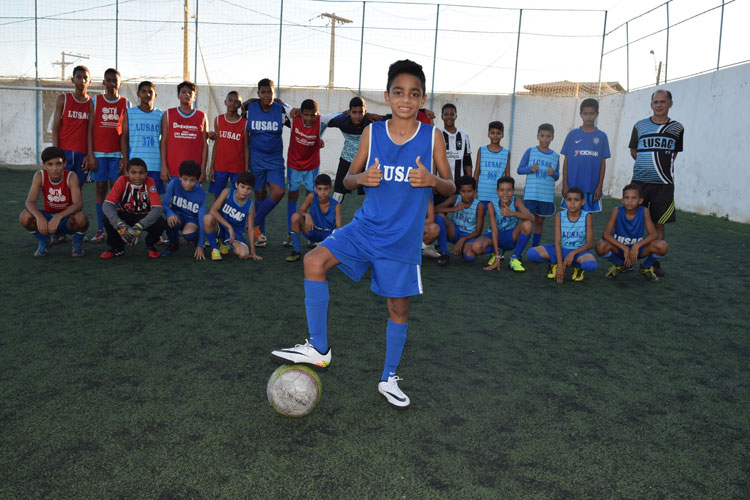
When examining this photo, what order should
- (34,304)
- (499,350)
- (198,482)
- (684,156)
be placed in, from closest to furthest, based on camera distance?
(198,482) → (499,350) → (34,304) → (684,156)

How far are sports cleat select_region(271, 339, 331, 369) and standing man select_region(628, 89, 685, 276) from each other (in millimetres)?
4257

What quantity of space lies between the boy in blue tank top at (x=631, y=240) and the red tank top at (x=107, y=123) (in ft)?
17.6

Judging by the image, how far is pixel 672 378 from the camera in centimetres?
297

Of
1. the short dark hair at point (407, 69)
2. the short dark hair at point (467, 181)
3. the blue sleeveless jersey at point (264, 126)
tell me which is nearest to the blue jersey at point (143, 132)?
the blue sleeveless jersey at point (264, 126)

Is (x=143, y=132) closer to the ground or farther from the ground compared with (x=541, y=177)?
farther from the ground

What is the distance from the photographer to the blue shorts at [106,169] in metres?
6.28

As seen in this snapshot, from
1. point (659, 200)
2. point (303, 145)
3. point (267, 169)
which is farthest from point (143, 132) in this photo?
point (659, 200)

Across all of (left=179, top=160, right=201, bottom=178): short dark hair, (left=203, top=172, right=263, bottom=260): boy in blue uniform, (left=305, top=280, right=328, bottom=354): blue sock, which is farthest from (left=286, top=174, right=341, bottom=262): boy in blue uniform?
(left=305, top=280, right=328, bottom=354): blue sock

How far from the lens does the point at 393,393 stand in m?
2.54

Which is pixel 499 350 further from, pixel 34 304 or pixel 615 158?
pixel 615 158

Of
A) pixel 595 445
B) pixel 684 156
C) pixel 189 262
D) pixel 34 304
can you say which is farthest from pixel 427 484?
pixel 684 156

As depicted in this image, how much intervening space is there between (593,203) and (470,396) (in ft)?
15.4

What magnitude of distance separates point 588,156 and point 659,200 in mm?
962

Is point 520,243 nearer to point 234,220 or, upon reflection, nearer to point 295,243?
point 295,243
